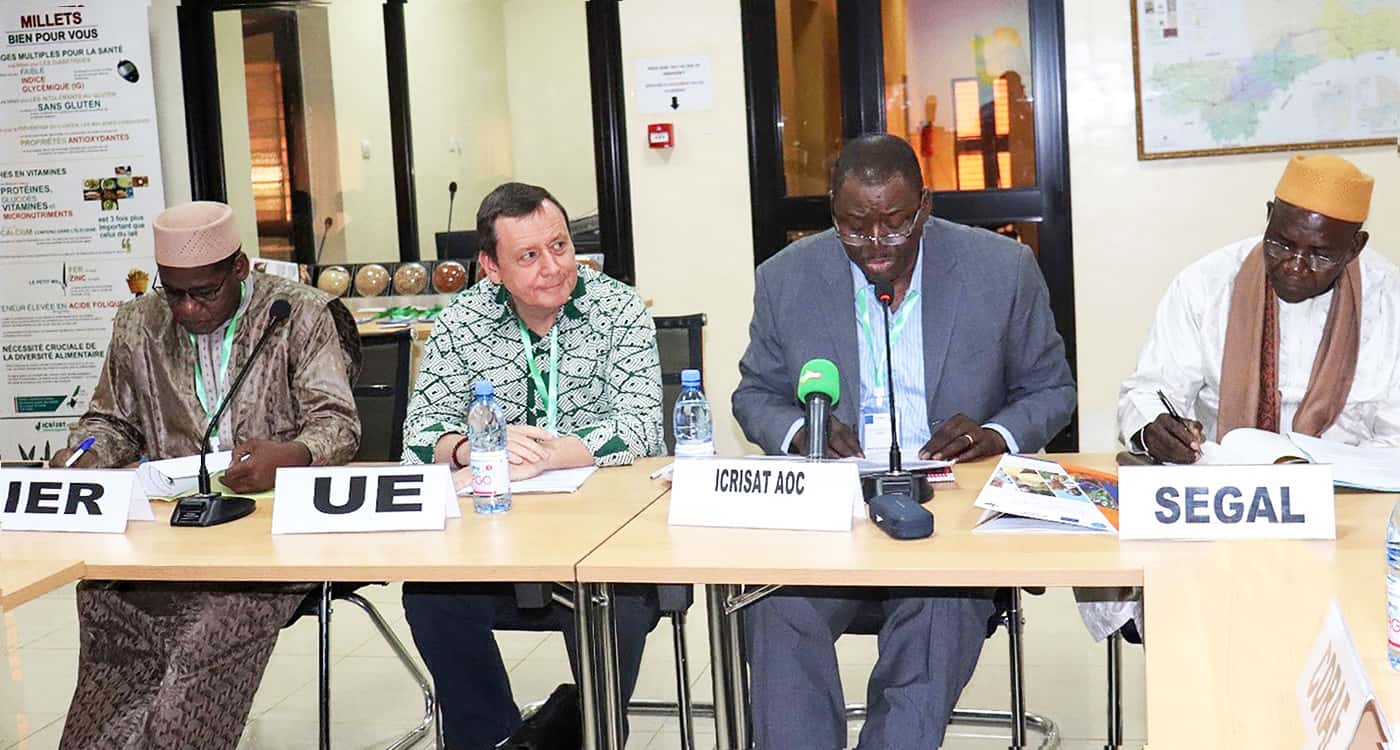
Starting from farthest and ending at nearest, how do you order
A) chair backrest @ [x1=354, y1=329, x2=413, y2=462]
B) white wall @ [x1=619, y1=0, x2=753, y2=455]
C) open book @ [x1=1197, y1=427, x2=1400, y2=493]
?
white wall @ [x1=619, y1=0, x2=753, y2=455] → chair backrest @ [x1=354, y1=329, x2=413, y2=462] → open book @ [x1=1197, y1=427, x2=1400, y2=493]

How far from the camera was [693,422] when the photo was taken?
2.85 meters

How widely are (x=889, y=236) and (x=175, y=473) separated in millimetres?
1412

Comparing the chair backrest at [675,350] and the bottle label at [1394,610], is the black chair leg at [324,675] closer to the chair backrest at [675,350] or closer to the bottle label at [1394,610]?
the chair backrest at [675,350]

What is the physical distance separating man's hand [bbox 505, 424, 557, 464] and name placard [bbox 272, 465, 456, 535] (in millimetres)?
296

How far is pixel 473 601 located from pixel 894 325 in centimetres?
97

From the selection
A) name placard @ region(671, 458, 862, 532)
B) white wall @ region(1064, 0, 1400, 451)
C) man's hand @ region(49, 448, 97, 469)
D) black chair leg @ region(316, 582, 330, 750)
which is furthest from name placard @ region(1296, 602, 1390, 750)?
white wall @ region(1064, 0, 1400, 451)

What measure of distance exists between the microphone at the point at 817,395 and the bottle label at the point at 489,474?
20.7 inches

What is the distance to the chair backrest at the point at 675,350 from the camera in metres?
3.26

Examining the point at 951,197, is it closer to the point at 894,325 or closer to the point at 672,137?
the point at 672,137

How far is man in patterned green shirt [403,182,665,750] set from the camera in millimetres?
2705

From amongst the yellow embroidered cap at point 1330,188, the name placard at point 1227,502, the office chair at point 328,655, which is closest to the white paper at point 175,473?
the office chair at point 328,655

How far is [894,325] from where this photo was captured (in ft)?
9.09

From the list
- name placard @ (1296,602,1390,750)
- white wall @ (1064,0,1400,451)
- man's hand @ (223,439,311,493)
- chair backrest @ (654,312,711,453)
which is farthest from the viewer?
white wall @ (1064,0,1400,451)

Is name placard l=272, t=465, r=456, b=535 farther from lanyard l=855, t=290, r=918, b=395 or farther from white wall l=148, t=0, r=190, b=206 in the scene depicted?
white wall l=148, t=0, r=190, b=206
